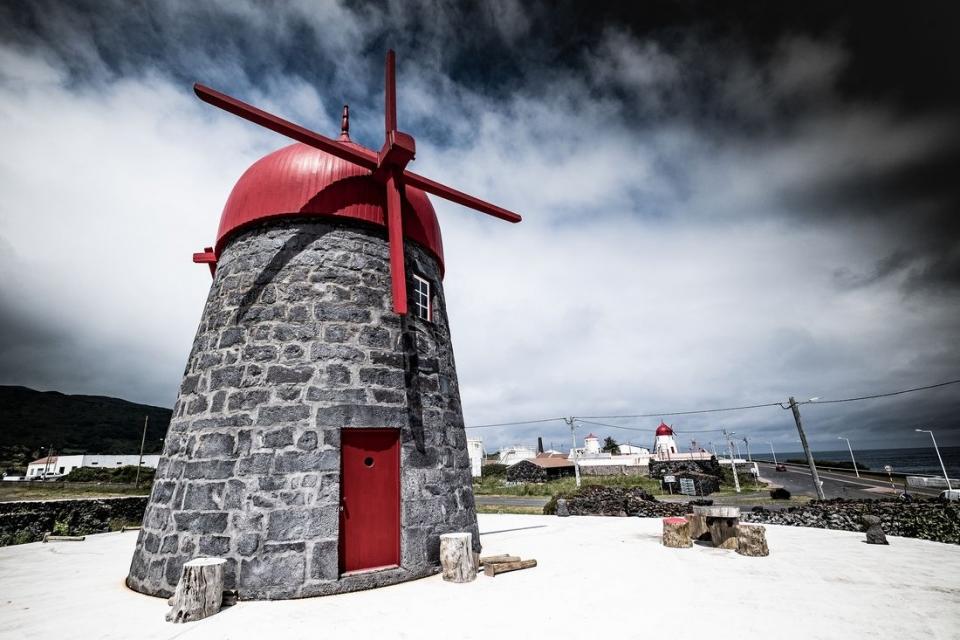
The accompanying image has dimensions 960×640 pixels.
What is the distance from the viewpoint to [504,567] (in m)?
6.33

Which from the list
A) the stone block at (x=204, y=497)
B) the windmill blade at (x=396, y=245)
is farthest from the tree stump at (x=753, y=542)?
the stone block at (x=204, y=497)

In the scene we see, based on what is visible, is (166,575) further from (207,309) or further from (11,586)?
(207,309)

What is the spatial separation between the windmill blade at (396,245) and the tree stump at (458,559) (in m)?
3.31

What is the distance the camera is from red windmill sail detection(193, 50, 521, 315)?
648 cm

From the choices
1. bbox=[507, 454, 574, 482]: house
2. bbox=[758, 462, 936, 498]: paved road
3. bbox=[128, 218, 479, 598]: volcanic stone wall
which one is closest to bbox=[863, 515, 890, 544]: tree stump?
bbox=[128, 218, 479, 598]: volcanic stone wall

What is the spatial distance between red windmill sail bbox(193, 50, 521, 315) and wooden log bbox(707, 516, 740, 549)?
7.23 meters

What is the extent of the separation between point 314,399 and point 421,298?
275cm

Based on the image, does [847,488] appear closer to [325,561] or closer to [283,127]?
[325,561]

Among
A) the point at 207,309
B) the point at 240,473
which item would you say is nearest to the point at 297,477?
the point at 240,473

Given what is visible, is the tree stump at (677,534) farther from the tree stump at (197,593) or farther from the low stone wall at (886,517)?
the tree stump at (197,593)

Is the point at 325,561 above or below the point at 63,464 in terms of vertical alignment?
below

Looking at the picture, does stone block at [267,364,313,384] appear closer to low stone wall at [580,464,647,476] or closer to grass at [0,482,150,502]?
grass at [0,482,150,502]

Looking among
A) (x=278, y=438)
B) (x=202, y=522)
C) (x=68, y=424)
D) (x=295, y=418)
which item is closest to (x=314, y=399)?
(x=295, y=418)

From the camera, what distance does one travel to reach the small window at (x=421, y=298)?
25.6 feet
